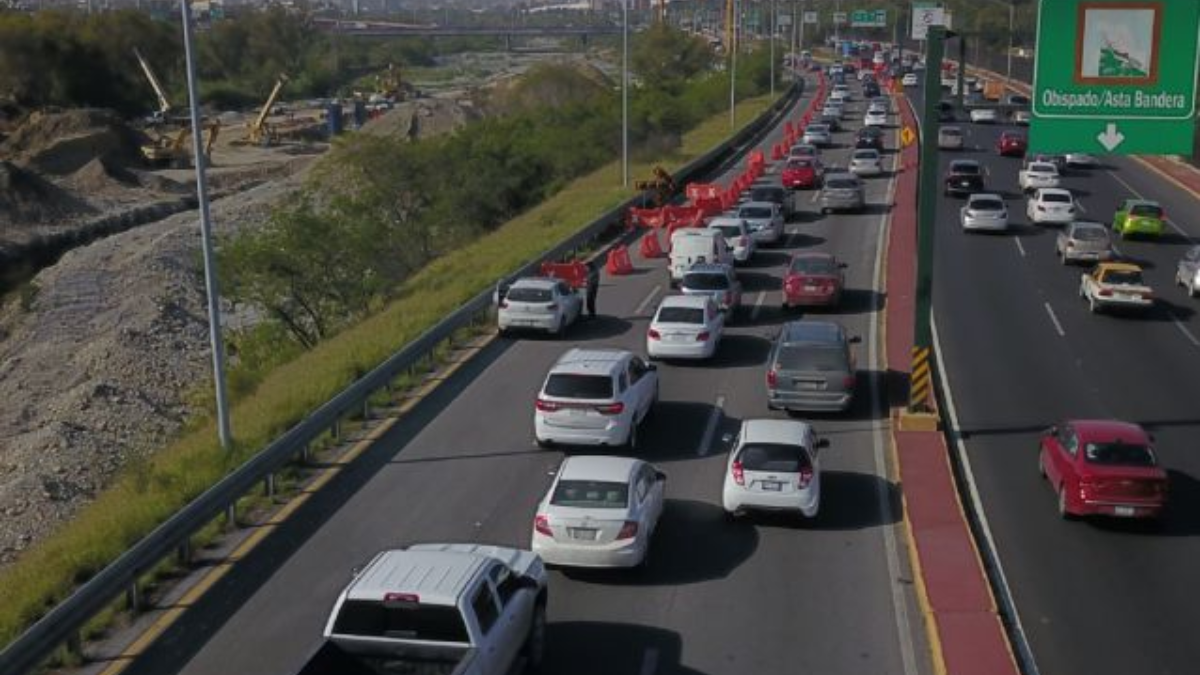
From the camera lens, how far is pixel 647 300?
117 ft

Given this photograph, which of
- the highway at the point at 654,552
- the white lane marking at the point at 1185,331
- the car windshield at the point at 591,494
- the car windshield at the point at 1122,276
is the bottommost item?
the white lane marking at the point at 1185,331

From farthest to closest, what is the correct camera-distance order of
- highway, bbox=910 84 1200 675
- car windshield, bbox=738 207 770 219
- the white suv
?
car windshield, bbox=738 207 770 219 < the white suv < highway, bbox=910 84 1200 675

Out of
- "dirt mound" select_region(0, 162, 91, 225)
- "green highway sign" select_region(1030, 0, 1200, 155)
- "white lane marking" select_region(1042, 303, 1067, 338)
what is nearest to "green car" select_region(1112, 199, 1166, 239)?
"white lane marking" select_region(1042, 303, 1067, 338)

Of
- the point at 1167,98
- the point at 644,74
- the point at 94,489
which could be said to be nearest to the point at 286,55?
the point at 644,74

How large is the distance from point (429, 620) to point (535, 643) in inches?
71.7

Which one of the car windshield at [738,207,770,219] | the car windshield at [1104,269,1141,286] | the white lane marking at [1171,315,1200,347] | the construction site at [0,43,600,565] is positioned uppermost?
the car windshield at [738,207,770,219]

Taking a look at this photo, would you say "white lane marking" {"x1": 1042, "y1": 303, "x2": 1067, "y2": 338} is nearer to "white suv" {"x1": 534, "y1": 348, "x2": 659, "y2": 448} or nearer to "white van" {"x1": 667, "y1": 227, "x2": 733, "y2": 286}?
"white van" {"x1": 667, "y1": 227, "x2": 733, "y2": 286}

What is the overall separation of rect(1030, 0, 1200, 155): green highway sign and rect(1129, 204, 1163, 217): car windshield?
27206 millimetres

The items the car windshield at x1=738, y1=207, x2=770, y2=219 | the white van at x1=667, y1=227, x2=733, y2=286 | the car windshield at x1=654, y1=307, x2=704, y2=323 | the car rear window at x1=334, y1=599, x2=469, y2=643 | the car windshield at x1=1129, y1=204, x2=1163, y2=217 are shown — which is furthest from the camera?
the car windshield at x1=1129, y1=204, x2=1163, y2=217

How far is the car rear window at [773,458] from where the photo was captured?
19.0 m

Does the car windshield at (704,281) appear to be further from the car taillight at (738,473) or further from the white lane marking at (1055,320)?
the car taillight at (738,473)

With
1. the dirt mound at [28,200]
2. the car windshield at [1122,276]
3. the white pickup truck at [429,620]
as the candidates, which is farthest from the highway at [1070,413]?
the dirt mound at [28,200]

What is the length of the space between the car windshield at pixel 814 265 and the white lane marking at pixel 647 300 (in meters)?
3.70

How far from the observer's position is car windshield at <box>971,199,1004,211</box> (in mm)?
46688
